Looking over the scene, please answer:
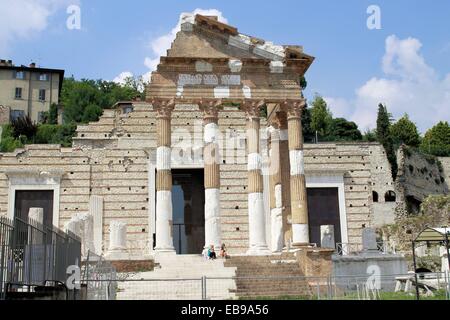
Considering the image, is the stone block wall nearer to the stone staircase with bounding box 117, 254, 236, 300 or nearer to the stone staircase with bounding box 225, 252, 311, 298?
the stone staircase with bounding box 225, 252, 311, 298

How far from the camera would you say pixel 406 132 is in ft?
226

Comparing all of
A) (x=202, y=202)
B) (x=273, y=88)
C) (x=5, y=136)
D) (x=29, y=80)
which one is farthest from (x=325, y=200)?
(x=29, y=80)

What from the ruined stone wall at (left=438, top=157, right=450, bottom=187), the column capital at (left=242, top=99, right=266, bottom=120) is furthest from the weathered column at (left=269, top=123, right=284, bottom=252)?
the ruined stone wall at (left=438, top=157, right=450, bottom=187)

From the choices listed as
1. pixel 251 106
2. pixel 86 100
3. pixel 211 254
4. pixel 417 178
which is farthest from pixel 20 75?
pixel 211 254

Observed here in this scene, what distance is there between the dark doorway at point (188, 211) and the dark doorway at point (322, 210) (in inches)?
256

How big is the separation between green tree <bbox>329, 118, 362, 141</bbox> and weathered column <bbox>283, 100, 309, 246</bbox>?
3775 centimetres

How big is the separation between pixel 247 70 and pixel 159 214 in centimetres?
779

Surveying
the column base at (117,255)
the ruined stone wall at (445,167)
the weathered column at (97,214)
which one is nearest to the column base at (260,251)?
the column base at (117,255)

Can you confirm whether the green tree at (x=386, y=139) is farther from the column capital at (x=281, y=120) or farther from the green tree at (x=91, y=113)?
the green tree at (x=91, y=113)

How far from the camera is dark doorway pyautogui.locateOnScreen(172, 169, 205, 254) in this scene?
1281 inches

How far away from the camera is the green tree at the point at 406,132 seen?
6812cm

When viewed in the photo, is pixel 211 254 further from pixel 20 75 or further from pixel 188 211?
pixel 20 75

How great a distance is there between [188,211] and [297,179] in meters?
8.88
